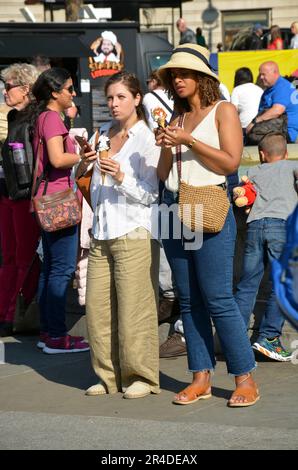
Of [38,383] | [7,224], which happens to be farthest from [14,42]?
[38,383]

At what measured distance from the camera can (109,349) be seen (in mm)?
6516

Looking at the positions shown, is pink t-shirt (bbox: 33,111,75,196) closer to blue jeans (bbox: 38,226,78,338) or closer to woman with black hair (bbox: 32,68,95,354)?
woman with black hair (bbox: 32,68,95,354)

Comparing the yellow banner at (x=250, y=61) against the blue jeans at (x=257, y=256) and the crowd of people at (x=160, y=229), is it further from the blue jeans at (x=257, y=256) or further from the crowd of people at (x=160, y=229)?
the blue jeans at (x=257, y=256)

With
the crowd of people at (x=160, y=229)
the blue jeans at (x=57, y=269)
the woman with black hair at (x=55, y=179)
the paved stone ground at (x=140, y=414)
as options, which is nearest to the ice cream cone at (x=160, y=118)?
the crowd of people at (x=160, y=229)

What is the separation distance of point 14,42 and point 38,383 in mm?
13153

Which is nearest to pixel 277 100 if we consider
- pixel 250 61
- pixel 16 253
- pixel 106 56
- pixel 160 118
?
pixel 16 253

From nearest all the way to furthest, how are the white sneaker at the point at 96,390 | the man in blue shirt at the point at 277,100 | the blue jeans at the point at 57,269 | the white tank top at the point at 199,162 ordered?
the white tank top at the point at 199,162
the white sneaker at the point at 96,390
the blue jeans at the point at 57,269
the man in blue shirt at the point at 277,100

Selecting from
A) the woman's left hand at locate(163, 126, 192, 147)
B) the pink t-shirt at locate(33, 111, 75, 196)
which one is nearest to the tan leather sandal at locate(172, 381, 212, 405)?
the woman's left hand at locate(163, 126, 192, 147)

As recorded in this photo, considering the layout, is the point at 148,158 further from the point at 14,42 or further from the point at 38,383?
the point at 14,42

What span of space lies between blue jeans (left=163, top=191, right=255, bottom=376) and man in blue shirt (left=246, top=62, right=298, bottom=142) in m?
4.62

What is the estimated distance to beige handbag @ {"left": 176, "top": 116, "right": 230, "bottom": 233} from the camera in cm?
578

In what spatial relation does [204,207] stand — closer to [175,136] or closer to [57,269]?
[175,136]

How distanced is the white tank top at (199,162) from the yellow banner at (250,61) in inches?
504

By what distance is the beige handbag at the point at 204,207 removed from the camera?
5777 mm
